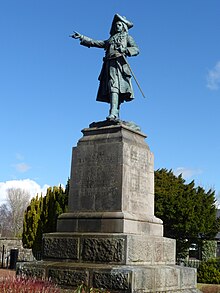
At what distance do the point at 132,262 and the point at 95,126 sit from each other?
3.42m

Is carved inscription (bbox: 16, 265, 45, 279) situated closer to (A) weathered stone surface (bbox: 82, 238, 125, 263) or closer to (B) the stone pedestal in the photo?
(B) the stone pedestal

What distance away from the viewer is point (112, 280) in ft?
27.1

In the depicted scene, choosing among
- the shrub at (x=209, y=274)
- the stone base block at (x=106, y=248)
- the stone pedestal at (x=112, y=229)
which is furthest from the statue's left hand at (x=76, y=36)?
the shrub at (x=209, y=274)

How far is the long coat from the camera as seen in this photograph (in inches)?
432

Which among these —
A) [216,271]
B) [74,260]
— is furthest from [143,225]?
[216,271]

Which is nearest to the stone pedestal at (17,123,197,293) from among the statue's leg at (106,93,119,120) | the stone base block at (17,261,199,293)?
the stone base block at (17,261,199,293)

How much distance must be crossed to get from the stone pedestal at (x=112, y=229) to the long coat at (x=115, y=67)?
1088 mm

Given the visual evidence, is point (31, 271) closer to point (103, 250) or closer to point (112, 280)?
point (103, 250)

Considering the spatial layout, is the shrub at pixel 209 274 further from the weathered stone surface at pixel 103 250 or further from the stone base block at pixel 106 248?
the weathered stone surface at pixel 103 250

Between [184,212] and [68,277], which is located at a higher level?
[184,212]

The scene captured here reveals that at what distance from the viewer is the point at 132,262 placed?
886 cm

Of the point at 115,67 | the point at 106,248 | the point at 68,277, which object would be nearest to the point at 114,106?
the point at 115,67

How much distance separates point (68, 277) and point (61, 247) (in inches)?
32.8

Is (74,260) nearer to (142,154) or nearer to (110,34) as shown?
(142,154)
